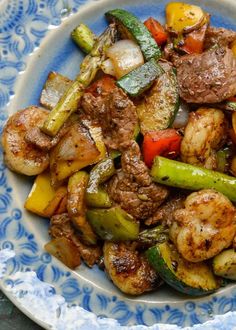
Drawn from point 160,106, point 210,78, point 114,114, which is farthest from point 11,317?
point 210,78

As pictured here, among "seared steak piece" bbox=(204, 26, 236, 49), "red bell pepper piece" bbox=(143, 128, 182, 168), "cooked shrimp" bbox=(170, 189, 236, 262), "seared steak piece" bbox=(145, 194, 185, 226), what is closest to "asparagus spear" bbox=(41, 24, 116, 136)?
"red bell pepper piece" bbox=(143, 128, 182, 168)

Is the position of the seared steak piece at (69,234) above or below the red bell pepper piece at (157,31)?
below

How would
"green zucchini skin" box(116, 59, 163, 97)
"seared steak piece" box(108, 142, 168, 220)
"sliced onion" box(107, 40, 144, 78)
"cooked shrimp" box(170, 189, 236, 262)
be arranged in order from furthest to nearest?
"sliced onion" box(107, 40, 144, 78) < "green zucchini skin" box(116, 59, 163, 97) < "seared steak piece" box(108, 142, 168, 220) < "cooked shrimp" box(170, 189, 236, 262)

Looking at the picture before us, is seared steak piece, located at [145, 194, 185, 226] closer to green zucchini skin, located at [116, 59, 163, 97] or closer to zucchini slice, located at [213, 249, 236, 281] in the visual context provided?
zucchini slice, located at [213, 249, 236, 281]

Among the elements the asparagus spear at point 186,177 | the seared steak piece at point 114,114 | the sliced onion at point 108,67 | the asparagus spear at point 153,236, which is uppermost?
the sliced onion at point 108,67

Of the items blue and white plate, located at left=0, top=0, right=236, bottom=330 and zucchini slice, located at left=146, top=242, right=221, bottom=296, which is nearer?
zucchini slice, located at left=146, top=242, right=221, bottom=296

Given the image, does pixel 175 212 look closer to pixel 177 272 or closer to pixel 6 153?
pixel 177 272

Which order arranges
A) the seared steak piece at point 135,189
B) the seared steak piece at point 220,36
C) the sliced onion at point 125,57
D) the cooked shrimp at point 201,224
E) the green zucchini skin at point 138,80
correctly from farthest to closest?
the seared steak piece at point 220,36 < the sliced onion at point 125,57 < the green zucchini skin at point 138,80 < the seared steak piece at point 135,189 < the cooked shrimp at point 201,224

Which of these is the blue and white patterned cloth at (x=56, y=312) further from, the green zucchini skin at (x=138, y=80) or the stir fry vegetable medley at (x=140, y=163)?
the green zucchini skin at (x=138, y=80)

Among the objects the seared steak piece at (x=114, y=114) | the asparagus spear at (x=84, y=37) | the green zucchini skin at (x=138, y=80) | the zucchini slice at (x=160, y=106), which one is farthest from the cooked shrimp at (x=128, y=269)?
the asparagus spear at (x=84, y=37)
